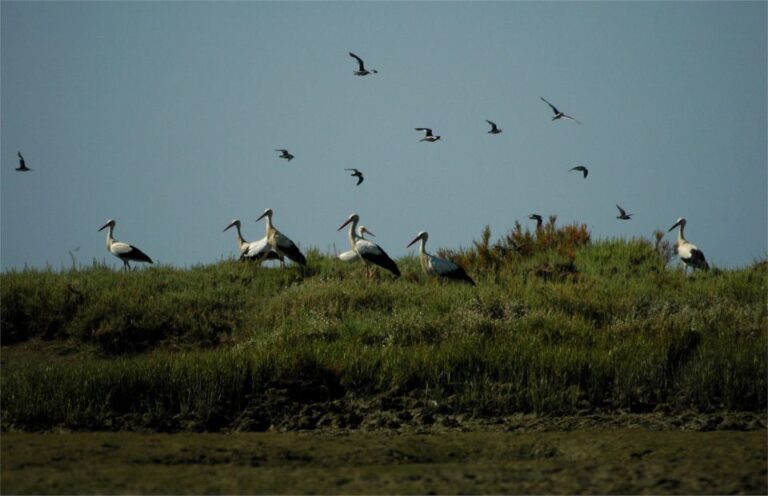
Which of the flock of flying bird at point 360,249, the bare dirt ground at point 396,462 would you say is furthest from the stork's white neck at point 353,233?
the bare dirt ground at point 396,462

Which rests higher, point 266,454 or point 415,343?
point 415,343

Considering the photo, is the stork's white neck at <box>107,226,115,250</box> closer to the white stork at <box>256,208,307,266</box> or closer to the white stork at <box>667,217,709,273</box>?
the white stork at <box>256,208,307,266</box>

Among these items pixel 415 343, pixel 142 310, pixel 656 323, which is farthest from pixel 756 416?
pixel 142 310

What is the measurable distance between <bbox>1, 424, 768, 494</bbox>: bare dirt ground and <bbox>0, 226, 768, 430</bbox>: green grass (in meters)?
0.95

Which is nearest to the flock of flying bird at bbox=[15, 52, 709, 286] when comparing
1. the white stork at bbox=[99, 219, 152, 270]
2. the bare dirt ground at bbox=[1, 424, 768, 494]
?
the white stork at bbox=[99, 219, 152, 270]

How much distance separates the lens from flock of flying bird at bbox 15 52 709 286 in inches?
779

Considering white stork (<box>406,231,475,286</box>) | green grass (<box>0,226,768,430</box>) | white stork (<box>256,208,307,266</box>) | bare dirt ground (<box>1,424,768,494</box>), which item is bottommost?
bare dirt ground (<box>1,424,768,494</box>)

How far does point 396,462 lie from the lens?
9.42m

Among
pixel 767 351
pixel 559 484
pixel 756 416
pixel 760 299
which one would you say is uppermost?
pixel 760 299

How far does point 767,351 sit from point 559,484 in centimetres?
536

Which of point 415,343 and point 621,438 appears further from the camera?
point 415,343

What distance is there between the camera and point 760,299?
17.1m

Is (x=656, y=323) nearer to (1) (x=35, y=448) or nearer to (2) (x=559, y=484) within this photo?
(2) (x=559, y=484)

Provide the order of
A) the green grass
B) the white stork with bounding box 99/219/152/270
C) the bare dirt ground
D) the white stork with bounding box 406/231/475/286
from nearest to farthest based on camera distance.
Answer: the bare dirt ground → the green grass → the white stork with bounding box 406/231/475/286 → the white stork with bounding box 99/219/152/270
